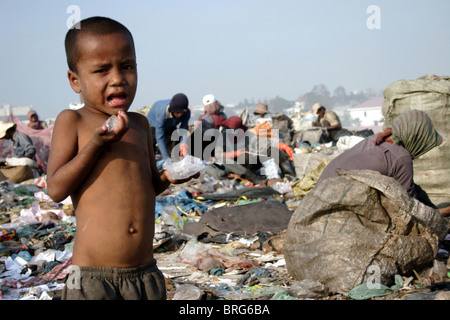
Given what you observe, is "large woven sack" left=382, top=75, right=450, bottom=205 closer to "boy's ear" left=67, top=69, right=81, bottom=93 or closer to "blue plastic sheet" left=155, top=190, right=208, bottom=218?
"blue plastic sheet" left=155, top=190, right=208, bottom=218

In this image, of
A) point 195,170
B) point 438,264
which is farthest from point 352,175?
point 195,170

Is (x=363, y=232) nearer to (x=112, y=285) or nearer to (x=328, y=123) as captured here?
(x=112, y=285)

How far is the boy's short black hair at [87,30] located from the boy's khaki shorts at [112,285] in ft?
2.60

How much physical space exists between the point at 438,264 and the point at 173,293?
1.96 m

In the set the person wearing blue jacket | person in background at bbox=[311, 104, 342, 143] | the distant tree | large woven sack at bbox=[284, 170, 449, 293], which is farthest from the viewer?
the distant tree

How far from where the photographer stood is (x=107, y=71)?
71.7 inches

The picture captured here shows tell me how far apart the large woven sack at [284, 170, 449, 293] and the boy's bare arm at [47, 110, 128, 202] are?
214 centimetres

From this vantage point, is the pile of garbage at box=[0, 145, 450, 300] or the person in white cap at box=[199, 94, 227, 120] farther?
the person in white cap at box=[199, 94, 227, 120]

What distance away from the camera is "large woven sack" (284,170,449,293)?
3.35 m

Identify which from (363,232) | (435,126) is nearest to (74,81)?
(363,232)

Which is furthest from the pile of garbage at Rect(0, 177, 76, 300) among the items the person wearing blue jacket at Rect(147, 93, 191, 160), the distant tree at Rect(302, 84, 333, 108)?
the distant tree at Rect(302, 84, 333, 108)

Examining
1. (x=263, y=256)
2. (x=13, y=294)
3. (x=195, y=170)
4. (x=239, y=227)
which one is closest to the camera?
(x=195, y=170)

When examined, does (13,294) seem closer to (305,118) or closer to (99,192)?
(99,192)

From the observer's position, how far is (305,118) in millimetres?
15297
